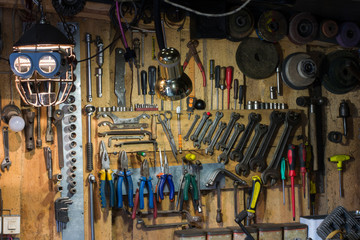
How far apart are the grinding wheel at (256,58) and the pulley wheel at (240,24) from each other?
94 millimetres

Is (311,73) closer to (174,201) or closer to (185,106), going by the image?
(185,106)

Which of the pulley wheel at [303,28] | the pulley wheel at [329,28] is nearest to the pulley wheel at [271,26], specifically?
the pulley wheel at [303,28]

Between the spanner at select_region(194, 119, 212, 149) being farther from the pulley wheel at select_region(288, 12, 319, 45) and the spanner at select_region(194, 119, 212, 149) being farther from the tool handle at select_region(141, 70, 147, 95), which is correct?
the pulley wheel at select_region(288, 12, 319, 45)

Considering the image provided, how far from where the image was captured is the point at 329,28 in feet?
16.3

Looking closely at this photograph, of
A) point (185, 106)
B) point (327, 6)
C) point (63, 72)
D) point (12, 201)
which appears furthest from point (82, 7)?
point (327, 6)

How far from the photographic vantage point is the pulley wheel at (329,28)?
4949 millimetres

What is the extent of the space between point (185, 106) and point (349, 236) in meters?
1.73

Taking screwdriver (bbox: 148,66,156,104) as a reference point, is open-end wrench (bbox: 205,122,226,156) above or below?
below

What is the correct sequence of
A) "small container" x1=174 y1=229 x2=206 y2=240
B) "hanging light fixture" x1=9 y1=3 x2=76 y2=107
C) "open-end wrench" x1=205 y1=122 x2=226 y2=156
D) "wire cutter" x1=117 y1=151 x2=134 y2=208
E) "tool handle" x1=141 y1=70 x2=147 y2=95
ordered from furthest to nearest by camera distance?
"open-end wrench" x1=205 y1=122 x2=226 y2=156, "tool handle" x1=141 y1=70 x2=147 y2=95, "wire cutter" x1=117 y1=151 x2=134 y2=208, "small container" x1=174 y1=229 x2=206 y2=240, "hanging light fixture" x1=9 y1=3 x2=76 y2=107

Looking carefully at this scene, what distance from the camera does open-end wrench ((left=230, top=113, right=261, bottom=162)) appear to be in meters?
4.73

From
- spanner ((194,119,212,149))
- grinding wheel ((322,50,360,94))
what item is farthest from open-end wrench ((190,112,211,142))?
grinding wheel ((322,50,360,94))

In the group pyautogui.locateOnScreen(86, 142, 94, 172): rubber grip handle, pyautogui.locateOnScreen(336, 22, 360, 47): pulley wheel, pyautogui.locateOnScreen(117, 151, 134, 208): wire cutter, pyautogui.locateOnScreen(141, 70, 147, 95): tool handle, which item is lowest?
pyautogui.locateOnScreen(117, 151, 134, 208): wire cutter

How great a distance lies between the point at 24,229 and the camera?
421 cm

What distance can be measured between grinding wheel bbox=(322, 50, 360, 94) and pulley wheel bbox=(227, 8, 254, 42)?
31.6 inches
